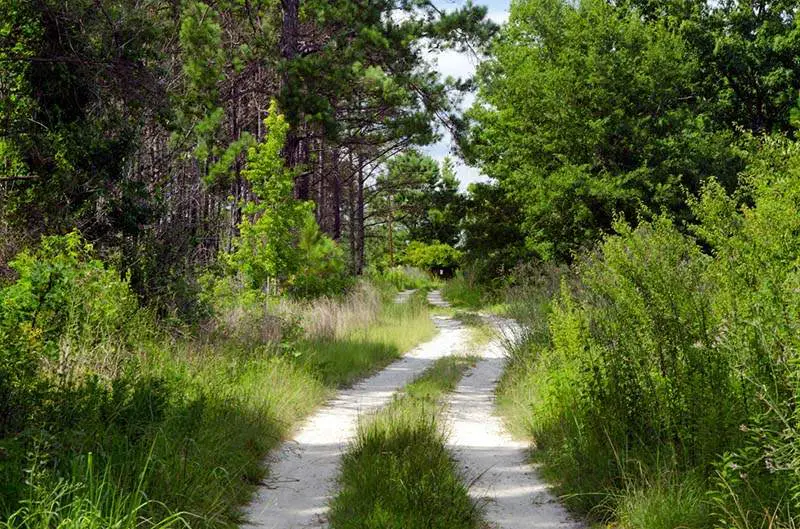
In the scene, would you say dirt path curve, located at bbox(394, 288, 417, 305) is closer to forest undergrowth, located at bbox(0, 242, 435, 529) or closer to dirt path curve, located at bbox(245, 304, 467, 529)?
dirt path curve, located at bbox(245, 304, 467, 529)

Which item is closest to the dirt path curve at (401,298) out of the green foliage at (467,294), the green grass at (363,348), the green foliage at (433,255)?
the green foliage at (467,294)

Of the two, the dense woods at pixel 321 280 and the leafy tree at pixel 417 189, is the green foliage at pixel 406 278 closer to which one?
the leafy tree at pixel 417 189

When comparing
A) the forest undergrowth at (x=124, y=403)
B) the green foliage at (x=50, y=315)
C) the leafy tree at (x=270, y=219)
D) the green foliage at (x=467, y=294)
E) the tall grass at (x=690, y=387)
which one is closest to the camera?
the forest undergrowth at (x=124, y=403)

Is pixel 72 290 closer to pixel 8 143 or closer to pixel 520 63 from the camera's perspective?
pixel 8 143

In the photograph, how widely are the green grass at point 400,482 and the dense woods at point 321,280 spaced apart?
120 millimetres

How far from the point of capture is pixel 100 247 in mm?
10250

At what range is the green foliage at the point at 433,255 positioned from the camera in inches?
1868

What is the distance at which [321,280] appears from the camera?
18.3m

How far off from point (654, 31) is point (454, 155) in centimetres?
1033

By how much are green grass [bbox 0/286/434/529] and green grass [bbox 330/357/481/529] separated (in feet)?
2.64

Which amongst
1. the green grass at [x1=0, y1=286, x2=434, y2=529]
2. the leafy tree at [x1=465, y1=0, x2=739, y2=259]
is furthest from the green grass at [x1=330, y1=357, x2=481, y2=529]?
the leafy tree at [x1=465, y1=0, x2=739, y2=259]

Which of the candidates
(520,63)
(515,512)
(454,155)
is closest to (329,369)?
(515,512)

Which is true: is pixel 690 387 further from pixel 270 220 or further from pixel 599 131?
pixel 599 131

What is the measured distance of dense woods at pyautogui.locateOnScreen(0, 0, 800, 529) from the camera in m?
4.51
